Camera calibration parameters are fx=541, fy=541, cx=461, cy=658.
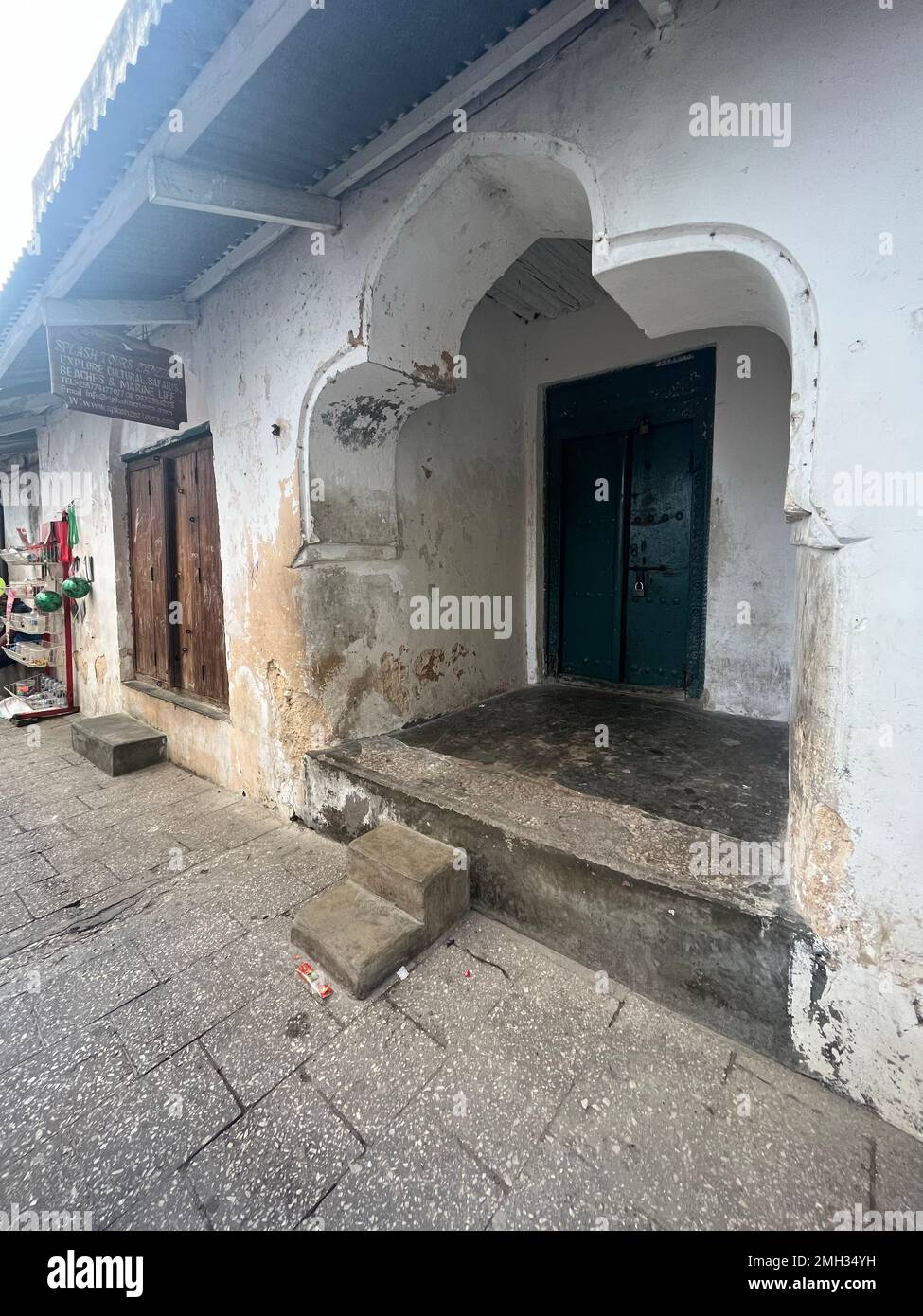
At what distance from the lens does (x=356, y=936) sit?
224 cm

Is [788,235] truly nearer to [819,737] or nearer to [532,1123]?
[819,737]

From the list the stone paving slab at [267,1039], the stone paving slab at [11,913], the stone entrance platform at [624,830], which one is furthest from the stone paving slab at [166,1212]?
the stone paving slab at [11,913]

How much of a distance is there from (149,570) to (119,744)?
176 centimetres

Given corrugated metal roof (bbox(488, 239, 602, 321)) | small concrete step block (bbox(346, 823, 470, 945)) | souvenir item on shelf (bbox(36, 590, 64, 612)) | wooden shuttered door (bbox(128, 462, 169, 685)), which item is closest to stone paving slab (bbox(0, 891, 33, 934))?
small concrete step block (bbox(346, 823, 470, 945))

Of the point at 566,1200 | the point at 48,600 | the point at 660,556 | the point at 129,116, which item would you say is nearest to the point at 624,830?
the point at 566,1200

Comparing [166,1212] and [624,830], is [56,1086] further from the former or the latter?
[624,830]

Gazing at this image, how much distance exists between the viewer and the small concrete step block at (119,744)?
183 inches

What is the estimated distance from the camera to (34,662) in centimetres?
695

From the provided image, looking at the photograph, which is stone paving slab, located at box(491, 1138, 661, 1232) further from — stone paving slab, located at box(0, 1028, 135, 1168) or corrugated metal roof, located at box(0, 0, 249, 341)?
corrugated metal roof, located at box(0, 0, 249, 341)

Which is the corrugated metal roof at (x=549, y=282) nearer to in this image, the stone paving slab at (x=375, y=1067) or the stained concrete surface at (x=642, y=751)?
the stained concrete surface at (x=642, y=751)

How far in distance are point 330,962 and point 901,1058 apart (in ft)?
6.28

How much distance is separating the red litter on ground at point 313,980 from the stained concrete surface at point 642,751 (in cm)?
134

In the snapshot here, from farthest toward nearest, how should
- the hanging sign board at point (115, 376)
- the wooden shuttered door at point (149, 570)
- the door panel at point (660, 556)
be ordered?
1. the wooden shuttered door at point (149, 570)
2. the door panel at point (660, 556)
3. the hanging sign board at point (115, 376)

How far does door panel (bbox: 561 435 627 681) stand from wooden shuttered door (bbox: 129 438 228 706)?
2.93 m
